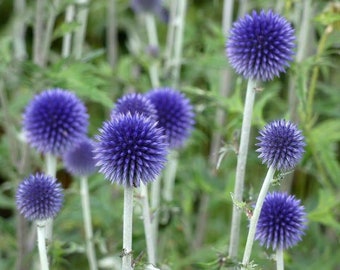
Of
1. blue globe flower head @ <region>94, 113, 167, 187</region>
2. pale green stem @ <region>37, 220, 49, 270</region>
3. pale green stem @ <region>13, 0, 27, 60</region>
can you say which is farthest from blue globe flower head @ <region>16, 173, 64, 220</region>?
pale green stem @ <region>13, 0, 27, 60</region>

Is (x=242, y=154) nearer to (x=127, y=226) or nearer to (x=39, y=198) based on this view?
(x=127, y=226)

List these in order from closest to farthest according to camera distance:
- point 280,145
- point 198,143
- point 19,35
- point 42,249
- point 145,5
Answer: point 280,145 < point 42,249 < point 198,143 < point 145,5 < point 19,35

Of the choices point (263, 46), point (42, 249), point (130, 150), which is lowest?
point (42, 249)

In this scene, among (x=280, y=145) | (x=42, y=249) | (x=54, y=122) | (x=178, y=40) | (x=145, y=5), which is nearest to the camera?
(x=280, y=145)

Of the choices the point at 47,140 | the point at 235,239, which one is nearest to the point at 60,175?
the point at 47,140

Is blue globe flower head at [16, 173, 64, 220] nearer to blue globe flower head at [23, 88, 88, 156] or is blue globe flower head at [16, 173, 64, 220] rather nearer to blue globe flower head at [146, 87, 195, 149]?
blue globe flower head at [23, 88, 88, 156]

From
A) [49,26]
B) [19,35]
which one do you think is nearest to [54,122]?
[49,26]

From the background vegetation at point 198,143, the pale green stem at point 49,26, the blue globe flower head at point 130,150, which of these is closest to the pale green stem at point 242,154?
the background vegetation at point 198,143
